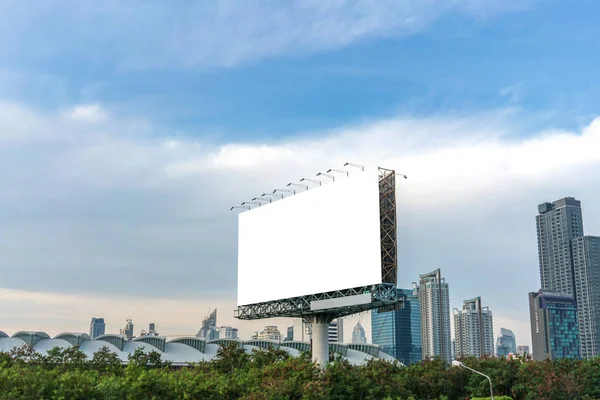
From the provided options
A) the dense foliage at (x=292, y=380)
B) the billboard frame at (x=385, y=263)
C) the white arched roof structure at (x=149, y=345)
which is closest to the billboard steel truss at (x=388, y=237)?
the billboard frame at (x=385, y=263)

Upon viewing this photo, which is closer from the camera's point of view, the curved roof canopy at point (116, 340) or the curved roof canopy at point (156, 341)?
the curved roof canopy at point (116, 340)

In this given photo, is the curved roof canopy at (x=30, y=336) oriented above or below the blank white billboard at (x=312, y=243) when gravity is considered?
below

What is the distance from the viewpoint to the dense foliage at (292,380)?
35.4m

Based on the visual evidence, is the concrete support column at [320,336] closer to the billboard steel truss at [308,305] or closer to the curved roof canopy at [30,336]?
the billboard steel truss at [308,305]

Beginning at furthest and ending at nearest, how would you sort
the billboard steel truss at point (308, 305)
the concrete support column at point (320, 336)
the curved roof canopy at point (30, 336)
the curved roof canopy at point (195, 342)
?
the curved roof canopy at point (195, 342)
the curved roof canopy at point (30, 336)
the concrete support column at point (320, 336)
the billboard steel truss at point (308, 305)

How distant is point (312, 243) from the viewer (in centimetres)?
5656

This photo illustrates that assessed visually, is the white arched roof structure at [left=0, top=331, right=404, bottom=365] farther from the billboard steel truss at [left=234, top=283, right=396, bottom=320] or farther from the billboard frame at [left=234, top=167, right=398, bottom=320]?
the billboard frame at [left=234, top=167, right=398, bottom=320]

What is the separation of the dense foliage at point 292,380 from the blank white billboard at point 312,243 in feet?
23.6

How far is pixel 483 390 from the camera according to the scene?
51062 millimetres

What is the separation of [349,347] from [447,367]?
6704cm

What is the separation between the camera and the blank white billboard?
2014 inches

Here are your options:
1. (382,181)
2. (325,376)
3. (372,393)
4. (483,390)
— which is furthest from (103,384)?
(483,390)

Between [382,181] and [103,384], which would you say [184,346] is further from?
[103,384]

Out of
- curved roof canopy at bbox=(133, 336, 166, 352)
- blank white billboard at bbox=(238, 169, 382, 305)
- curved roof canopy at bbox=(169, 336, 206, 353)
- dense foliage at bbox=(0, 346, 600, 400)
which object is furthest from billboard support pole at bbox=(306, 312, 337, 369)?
curved roof canopy at bbox=(133, 336, 166, 352)
